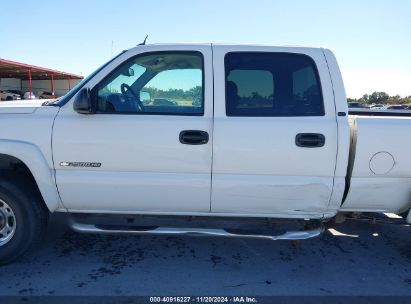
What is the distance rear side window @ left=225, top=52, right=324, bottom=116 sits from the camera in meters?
3.28

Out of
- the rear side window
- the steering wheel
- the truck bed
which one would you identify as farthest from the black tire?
the truck bed

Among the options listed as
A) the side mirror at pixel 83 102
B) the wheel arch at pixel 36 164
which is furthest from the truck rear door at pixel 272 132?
the wheel arch at pixel 36 164

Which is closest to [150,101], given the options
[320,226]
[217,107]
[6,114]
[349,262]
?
[217,107]

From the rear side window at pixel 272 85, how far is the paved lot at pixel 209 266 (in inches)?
57.5

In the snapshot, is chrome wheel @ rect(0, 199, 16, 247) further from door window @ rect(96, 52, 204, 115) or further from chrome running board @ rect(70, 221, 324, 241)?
door window @ rect(96, 52, 204, 115)

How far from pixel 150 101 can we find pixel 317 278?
2.17 m

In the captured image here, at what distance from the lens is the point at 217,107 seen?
3240 millimetres

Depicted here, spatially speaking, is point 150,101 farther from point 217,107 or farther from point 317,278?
point 317,278

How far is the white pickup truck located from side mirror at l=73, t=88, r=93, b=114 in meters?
0.01

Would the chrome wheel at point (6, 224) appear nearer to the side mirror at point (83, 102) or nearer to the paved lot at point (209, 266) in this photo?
the paved lot at point (209, 266)

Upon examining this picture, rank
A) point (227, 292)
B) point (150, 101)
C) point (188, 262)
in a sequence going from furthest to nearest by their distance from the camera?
1. point (188, 262)
2. point (150, 101)
3. point (227, 292)

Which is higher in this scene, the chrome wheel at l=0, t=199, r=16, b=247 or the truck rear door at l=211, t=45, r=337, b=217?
the truck rear door at l=211, t=45, r=337, b=217

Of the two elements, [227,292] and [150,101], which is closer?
[227,292]

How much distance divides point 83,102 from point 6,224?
1.34 meters
